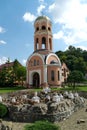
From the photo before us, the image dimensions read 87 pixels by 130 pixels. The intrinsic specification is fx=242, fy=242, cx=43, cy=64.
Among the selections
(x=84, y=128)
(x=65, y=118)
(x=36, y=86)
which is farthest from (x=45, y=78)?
(x=84, y=128)

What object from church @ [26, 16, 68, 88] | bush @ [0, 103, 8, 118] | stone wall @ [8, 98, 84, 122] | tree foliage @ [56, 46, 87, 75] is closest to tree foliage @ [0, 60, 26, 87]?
church @ [26, 16, 68, 88]

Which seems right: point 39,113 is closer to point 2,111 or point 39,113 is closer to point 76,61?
point 2,111

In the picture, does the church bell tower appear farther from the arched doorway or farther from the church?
the arched doorway

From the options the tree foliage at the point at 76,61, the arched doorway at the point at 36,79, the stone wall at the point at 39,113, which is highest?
the tree foliage at the point at 76,61

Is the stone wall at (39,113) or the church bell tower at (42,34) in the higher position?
the church bell tower at (42,34)

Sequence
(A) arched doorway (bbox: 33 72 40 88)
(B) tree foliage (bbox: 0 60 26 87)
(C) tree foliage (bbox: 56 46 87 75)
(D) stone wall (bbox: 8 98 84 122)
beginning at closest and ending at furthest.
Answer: (D) stone wall (bbox: 8 98 84 122) < (A) arched doorway (bbox: 33 72 40 88) < (B) tree foliage (bbox: 0 60 26 87) < (C) tree foliage (bbox: 56 46 87 75)

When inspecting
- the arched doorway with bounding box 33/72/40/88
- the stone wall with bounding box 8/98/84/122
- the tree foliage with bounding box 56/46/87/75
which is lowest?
the stone wall with bounding box 8/98/84/122

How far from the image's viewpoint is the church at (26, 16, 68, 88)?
154ft

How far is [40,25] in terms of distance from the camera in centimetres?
5019

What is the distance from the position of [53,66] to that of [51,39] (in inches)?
264

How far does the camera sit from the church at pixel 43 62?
154 feet

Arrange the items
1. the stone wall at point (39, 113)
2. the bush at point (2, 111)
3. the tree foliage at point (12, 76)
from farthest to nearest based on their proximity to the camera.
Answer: the tree foliage at point (12, 76) < the bush at point (2, 111) < the stone wall at point (39, 113)

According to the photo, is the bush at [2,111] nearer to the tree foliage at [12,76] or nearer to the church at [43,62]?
the church at [43,62]

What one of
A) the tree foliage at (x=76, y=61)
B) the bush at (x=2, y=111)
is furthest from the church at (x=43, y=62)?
the bush at (x=2, y=111)
